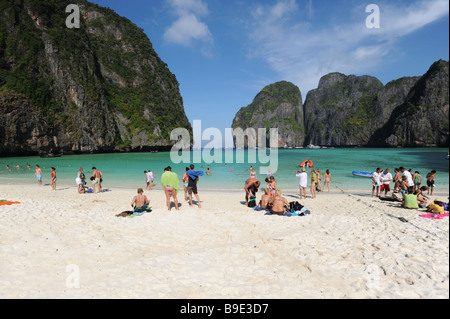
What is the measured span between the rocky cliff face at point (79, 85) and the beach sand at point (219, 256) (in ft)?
221

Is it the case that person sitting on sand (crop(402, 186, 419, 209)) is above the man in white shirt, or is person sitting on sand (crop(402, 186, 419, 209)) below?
below

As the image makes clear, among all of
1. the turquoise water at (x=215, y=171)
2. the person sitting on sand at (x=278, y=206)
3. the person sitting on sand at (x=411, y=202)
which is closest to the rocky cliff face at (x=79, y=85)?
the turquoise water at (x=215, y=171)

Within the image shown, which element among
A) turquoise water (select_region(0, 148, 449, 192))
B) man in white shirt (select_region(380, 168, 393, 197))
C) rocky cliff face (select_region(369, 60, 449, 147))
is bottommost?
turquoise water (select_region(0, 148, 449, 192))

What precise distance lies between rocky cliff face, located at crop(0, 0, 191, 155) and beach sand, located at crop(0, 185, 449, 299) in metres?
67.3

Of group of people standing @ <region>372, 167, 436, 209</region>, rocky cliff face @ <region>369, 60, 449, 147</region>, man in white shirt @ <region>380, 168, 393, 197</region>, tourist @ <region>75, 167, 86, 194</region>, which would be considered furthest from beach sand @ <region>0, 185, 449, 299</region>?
rocky cliff face @ <region>369, 60, 449, 147</region>

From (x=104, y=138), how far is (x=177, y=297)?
294ft

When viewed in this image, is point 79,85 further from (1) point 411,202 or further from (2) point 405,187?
(1) point 411,202

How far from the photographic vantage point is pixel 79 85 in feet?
249

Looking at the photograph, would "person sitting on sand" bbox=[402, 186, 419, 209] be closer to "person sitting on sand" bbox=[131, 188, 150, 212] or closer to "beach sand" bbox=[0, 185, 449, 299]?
"beach sand" bbox=[0, 185, 449, 299]

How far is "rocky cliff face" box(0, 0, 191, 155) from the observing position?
5991cm

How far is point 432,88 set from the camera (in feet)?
391

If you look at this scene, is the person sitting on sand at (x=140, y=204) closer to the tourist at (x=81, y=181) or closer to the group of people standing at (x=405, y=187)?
the tourist at (x=81, y=181)
